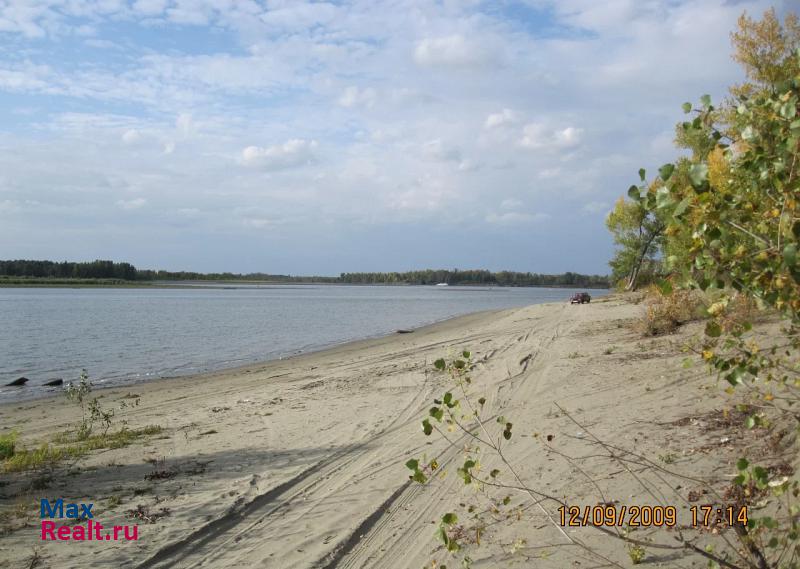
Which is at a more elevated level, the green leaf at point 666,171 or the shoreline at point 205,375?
the green leaf at point 666,171

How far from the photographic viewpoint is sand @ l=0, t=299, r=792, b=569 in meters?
5.37

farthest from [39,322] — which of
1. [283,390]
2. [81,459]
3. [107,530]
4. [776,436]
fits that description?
[776,436]

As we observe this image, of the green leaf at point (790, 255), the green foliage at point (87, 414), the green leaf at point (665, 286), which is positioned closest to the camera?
the green leaf at point (790, 255)

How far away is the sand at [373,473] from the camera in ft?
17.6

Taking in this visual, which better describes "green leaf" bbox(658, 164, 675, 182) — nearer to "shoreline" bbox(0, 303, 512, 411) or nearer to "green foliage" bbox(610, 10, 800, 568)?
"green foliage" bbox(610, 10, 800, 568)

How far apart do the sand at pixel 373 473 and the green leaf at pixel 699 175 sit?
1667mm

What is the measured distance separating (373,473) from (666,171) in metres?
5.96

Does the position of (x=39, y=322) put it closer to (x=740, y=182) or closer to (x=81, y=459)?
(x=81, y=459)

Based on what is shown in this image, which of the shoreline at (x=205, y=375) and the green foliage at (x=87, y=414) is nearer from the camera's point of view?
the green foliage at (x=87, y=414)

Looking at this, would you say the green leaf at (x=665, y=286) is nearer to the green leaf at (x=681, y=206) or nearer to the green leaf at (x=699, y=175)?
the green leaf at (x=681, y=206)

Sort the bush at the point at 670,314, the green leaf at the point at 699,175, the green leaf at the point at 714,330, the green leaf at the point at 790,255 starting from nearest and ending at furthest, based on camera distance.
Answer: the green leaf at the point at 790,255 → the green leaf at the point at 699,175 → the green leaf at the point at 714,330 → the bush at the point at 670,314

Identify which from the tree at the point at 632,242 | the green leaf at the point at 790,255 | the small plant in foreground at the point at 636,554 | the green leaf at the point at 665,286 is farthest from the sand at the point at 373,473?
the tree at the point at 632,242

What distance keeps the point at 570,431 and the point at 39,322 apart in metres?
45.6

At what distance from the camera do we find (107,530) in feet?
20.0
